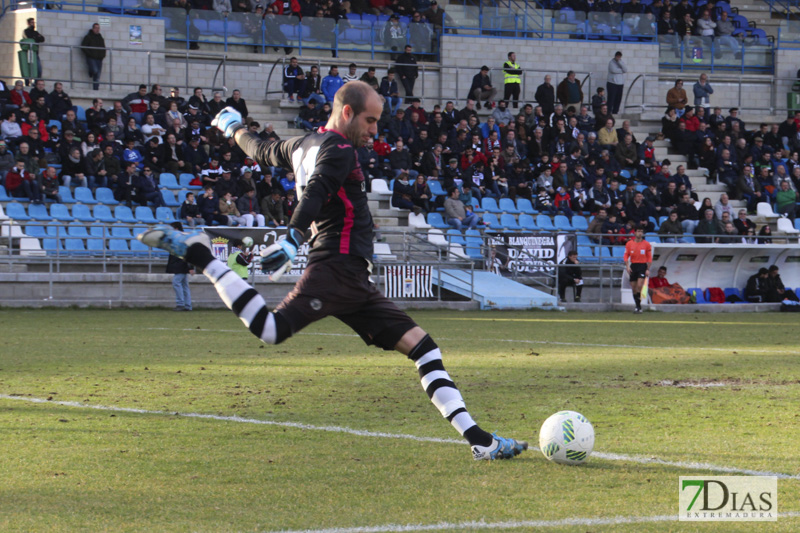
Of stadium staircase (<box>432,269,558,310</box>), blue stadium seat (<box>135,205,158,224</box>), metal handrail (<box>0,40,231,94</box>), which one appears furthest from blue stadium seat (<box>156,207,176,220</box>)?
metal handrail (<box>0,40,231,94</box>)

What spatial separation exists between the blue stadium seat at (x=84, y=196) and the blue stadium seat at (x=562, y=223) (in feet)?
39.6

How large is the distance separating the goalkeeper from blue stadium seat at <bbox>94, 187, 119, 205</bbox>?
1937 cm

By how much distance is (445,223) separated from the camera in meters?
27.2

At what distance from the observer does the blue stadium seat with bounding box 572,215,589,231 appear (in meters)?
28.5

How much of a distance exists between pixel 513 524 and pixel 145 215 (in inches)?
824

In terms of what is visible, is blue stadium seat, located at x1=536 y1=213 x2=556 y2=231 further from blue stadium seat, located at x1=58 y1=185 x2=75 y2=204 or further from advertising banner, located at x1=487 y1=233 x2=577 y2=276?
blue stadium seat, located at x1=58 y1=185 x2=75 y2=204

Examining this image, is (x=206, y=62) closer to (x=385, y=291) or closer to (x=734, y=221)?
(x=385, y=291)

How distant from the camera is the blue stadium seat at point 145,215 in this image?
949 inches

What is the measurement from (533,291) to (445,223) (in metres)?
3.82

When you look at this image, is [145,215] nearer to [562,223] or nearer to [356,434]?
[562,223]

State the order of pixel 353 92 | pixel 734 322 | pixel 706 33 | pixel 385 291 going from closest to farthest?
pixel 353 92, pixel 734 322, pixel 385 291, pixel 706 33

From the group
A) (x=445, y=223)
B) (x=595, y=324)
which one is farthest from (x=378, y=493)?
(x=445, y=223)

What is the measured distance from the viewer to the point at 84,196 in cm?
2436

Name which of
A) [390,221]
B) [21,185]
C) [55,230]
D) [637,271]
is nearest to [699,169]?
[637,271]
